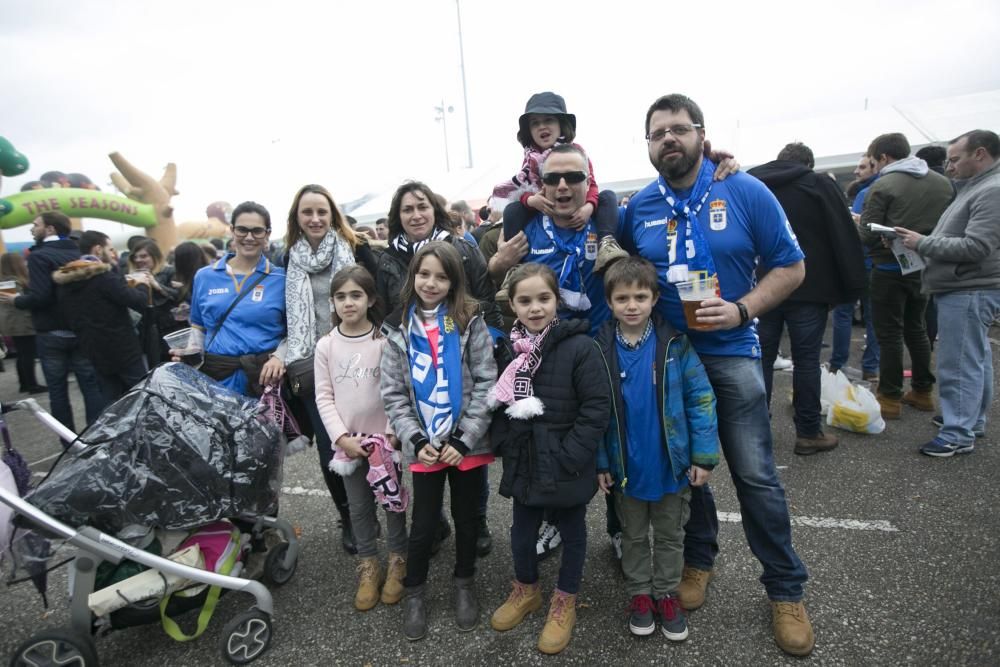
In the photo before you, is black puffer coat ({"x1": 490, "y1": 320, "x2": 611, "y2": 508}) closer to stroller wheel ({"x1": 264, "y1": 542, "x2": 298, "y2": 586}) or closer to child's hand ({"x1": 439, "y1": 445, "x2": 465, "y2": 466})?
child's hand ({"x1": 439, "y1": 445, "x2": 465, "y2": 466})

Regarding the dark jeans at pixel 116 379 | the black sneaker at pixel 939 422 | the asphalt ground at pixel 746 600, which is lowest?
the black sneaker at pixel 939 422

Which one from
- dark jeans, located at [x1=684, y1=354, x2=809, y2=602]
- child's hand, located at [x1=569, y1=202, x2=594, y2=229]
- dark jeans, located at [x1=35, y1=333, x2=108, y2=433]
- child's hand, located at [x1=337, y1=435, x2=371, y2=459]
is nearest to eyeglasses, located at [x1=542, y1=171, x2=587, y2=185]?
child's hand, located at [x1=569, y1=202, x2=594, y2=229]

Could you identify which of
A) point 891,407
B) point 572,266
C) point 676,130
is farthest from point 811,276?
point 572,266

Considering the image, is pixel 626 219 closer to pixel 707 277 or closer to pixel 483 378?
pixel 707 277

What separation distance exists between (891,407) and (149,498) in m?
5.41

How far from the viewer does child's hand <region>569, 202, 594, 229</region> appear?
226cm

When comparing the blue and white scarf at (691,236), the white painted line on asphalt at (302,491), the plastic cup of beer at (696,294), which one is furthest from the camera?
the white painted line on asphalt at (302,491)

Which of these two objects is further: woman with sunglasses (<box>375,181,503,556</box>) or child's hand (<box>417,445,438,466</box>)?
woman with sunglasses (<box>375,181,503,556</box>)

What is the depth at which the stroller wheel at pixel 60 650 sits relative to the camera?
2.02 metres

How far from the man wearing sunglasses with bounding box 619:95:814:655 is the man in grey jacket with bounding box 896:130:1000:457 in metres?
2.30

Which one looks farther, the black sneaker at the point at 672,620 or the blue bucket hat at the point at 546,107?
the blue bucket hat at the point at 546,107

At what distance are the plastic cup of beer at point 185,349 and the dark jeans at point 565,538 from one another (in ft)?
6.94

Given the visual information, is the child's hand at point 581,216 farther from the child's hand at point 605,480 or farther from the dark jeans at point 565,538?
the dark jeans at point 565,538

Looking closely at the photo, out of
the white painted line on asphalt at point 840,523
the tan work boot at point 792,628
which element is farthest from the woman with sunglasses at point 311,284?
the white painted line on asphalt at point 840,523
